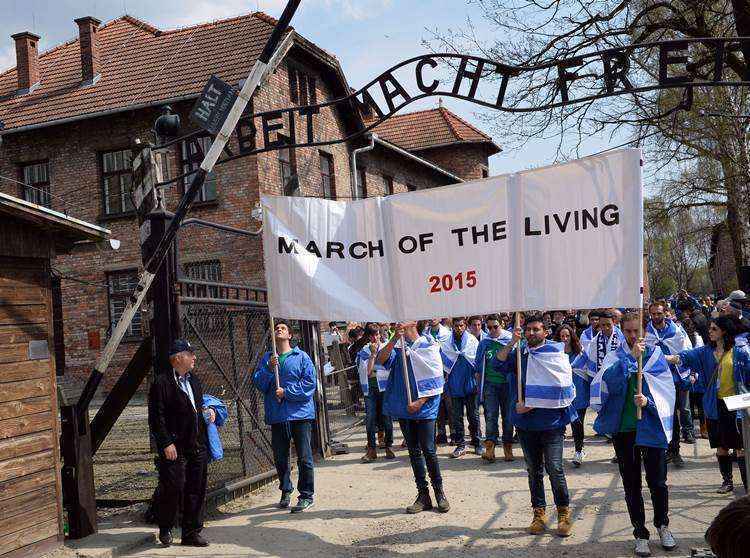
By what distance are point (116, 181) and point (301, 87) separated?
6225 millimetres

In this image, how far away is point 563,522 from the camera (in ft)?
23.7

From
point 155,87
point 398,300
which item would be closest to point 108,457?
point 398,300

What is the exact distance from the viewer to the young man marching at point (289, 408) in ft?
28.4

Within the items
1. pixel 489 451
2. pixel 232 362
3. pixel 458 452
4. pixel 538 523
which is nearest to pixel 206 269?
pixel 458 452

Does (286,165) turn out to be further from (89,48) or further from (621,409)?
(621,409)

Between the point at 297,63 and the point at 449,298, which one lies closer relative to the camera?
the point at 449,298

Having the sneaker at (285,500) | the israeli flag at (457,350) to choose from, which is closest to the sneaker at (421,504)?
the sneaker at (285,500)

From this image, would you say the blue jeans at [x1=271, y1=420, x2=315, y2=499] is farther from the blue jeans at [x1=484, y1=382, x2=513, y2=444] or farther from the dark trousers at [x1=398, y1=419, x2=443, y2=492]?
the blue jeans at [x1=484, y1=382, x2=513, y2=444]

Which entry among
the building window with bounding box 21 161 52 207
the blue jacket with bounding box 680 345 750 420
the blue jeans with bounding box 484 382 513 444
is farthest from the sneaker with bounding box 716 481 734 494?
the building window with bounding box 21 161 52 207

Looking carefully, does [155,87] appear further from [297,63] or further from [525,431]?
[525,431]

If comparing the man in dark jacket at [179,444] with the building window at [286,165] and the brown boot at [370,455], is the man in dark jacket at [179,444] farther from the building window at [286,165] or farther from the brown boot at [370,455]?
the building window at [286,165]

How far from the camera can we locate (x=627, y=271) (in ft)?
22.3

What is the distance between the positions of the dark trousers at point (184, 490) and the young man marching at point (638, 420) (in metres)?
3.81

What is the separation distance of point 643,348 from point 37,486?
5475 millimetres
